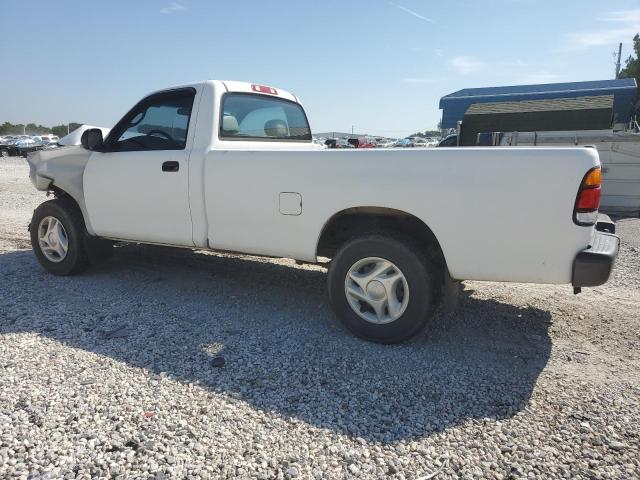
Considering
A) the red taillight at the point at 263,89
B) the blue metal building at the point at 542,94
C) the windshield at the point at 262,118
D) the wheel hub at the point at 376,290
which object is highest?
the blue metal building at the point at 542,94

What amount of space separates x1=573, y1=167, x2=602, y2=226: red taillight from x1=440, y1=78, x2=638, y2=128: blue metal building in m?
27.9

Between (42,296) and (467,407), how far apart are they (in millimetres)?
3967

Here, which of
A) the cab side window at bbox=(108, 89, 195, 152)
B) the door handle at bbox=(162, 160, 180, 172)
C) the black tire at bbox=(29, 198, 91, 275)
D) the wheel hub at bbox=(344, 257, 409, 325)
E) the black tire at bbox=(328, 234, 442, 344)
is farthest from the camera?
the black tire at bbox=(29, 198, 91, 275)

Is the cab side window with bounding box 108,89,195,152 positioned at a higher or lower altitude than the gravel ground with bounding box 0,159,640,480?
higher

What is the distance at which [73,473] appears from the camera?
2141mm

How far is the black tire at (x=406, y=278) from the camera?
10.9ft

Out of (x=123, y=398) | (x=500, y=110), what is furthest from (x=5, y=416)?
(x=500, y=110)

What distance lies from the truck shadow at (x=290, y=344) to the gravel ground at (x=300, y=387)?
17 mm

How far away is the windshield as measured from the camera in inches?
174

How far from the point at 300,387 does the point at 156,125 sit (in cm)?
302

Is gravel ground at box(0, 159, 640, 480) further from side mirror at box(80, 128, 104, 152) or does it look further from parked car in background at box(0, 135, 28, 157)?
parked car in background at box(0, 135, 28, 157)

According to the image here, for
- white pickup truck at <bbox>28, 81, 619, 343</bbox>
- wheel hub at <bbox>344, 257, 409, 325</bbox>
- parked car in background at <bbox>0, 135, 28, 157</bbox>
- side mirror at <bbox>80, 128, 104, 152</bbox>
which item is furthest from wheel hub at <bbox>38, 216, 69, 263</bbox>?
parked car in background at <bbox>0, 135, 28, 157</bbox>

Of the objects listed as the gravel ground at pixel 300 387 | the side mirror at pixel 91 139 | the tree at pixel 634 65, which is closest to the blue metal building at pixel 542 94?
the tree at pixel 634 65

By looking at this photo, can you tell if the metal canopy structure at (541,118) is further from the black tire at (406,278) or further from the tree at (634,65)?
the tree at (634,65)
